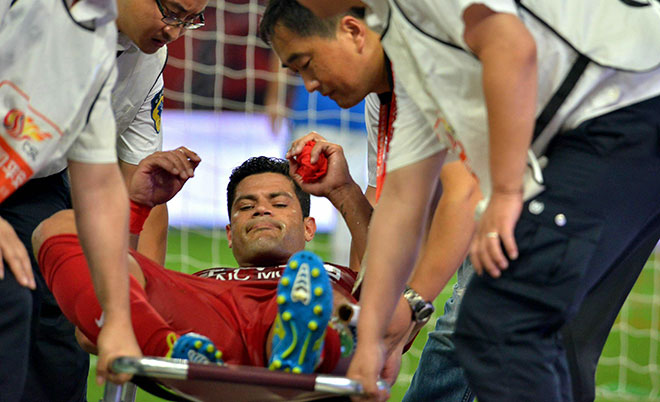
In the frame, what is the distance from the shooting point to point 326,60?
5.91ft

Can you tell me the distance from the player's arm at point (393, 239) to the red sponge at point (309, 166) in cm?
50

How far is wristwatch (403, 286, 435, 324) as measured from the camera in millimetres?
1890

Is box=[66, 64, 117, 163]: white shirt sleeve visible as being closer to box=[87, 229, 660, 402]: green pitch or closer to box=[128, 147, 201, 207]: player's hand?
box=[128, 147, 201, 207]: player's hand

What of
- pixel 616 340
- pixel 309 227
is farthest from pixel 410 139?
pixel 616 340

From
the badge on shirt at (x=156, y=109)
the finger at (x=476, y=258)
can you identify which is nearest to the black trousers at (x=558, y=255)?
the finger at (x=476, y=258)

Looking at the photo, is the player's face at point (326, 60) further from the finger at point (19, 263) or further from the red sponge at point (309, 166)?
the finger at point (19, 263)

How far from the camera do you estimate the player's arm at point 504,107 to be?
134 centimetres

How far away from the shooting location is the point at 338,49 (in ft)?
5.90

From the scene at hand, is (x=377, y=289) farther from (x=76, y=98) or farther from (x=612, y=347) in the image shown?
(x=612, y=347)

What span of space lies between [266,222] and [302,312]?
0.93 metres

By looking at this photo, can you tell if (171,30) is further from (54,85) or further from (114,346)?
(114,346)

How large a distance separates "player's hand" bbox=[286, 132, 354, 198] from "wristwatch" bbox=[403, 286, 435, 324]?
42 cm

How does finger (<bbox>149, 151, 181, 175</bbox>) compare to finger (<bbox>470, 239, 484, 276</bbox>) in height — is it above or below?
below

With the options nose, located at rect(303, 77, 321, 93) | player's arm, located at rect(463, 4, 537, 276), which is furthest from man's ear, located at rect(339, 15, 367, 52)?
player's arm, located at rect(463, 4, 537, 276)
